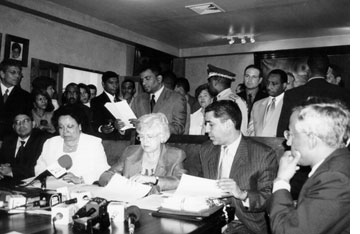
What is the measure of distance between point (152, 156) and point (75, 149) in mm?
858

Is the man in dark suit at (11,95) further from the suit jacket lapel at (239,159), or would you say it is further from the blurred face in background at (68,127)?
the suit jacket lapel at (239,159)

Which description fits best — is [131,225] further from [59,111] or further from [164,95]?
[164,95]

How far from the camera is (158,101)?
431cm

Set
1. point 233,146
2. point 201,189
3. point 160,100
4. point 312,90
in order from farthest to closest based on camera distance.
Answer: point 160,100, point 312,90, point 233,146, point 201,189

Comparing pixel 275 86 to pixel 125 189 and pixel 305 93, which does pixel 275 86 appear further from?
pixel 125 189

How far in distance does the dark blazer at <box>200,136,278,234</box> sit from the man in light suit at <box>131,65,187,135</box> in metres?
1.41

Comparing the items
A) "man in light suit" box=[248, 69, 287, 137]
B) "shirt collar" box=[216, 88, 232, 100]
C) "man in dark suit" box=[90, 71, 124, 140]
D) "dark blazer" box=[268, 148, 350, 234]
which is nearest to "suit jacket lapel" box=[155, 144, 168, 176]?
"dark blazer" box=[268, 148, 350, 234]

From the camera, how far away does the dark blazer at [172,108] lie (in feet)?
13.0

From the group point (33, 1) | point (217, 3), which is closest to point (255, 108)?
point (217, 3)

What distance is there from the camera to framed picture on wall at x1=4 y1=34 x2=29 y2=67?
5.92 meters

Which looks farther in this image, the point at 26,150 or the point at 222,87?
the point at 222,87

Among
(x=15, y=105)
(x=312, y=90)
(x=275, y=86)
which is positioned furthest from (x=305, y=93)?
(x=15, y=105)

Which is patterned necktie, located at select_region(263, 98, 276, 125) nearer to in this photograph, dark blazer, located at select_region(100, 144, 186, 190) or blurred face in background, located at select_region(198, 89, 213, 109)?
blurred face in background, located at select_region(198, 89, 213, 109)

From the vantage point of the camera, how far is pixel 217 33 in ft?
28.0
